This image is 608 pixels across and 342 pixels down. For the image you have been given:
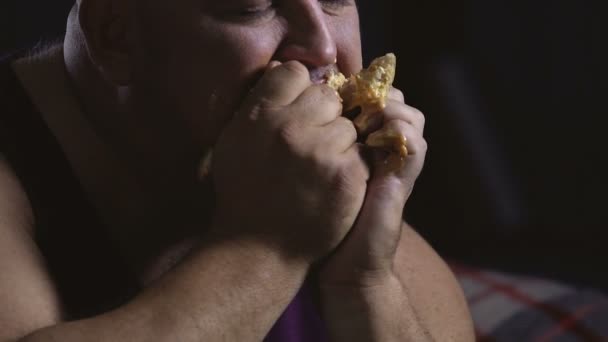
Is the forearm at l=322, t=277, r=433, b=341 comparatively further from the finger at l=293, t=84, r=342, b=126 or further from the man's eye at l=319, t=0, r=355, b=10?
the man's eye at l=319, t=0, r=355, b=10

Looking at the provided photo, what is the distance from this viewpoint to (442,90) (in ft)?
7.15

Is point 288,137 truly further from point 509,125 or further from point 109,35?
point 509,125

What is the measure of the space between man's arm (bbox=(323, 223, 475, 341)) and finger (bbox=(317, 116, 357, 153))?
6.7 inches

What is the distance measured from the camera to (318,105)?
33.9 inches

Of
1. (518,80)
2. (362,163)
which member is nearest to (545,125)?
(518,80)

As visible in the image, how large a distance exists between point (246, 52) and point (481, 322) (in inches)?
39.5

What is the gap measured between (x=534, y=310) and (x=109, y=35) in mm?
1085

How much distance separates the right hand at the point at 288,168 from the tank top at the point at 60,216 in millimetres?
182

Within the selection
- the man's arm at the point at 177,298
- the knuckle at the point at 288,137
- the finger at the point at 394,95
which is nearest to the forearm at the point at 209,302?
the man's arm at the point at 177,298

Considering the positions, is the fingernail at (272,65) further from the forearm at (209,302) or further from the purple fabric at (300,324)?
the purple fabric at (300,324)

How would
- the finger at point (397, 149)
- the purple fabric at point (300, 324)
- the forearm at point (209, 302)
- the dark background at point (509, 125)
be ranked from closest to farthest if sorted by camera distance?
the forearm at point (209, 302) → the finger at point (397, 149) → the purple fabric at point (300, 324) → the dark background at point (509, 125)

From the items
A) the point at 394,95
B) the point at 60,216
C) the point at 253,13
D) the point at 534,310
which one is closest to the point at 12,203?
the point at 60,216

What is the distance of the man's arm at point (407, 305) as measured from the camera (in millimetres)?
951

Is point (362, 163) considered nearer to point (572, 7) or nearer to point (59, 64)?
point (59, 64)
